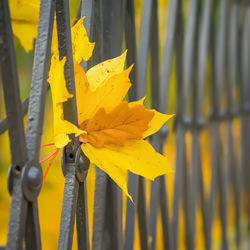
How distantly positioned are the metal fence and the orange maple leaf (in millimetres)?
22

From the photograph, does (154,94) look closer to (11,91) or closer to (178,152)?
(178,152)

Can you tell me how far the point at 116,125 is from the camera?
0.44 metres

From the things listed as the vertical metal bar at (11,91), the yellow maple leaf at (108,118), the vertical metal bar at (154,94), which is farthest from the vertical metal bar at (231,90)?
the vertical metal bar at (11,91)

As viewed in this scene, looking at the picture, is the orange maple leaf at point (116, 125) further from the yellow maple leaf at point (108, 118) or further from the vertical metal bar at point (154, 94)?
the vertical metal bar at point (154, 94)

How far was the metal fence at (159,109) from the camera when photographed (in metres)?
0.37

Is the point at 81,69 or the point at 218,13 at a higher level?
the point at 218,13

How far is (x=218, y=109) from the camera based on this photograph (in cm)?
119

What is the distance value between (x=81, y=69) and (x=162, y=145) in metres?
0.38

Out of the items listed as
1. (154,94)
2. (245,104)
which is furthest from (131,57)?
(245,104)

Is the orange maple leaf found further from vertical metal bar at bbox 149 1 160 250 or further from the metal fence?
vertical metal bar at bbox 149 1 160 250

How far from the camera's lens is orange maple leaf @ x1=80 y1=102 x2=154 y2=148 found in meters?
0.43

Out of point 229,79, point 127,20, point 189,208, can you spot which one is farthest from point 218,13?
point 127,20

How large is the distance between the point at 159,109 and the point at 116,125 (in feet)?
1.06

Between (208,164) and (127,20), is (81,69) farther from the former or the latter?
(208,164)
